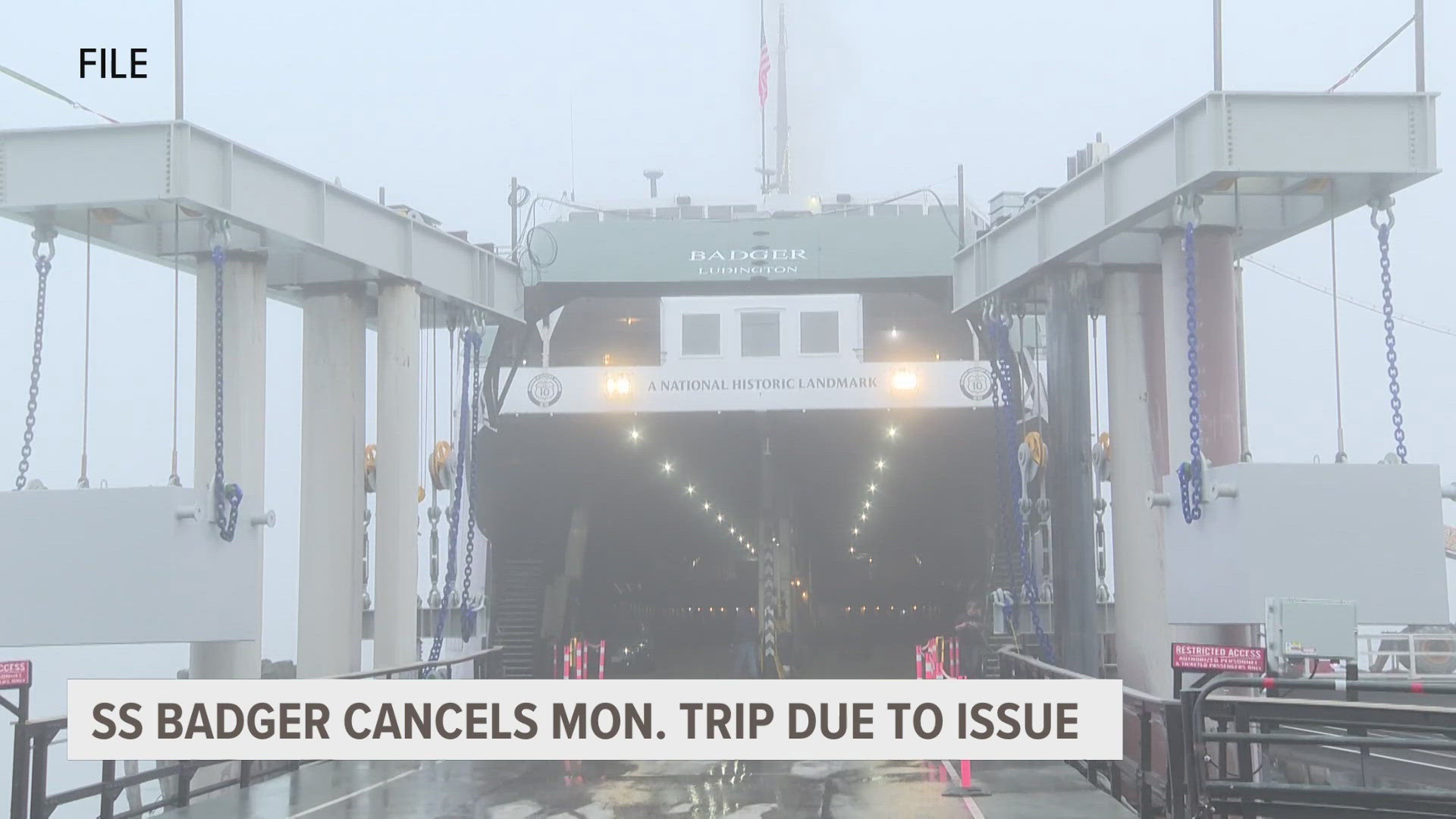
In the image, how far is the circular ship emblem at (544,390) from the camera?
2508cm

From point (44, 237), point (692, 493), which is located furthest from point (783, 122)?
point (44, 237)

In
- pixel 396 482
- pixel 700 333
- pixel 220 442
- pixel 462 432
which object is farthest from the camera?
pixel 700 333

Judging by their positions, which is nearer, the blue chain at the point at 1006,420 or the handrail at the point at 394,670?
the handrail at the point at 394,670

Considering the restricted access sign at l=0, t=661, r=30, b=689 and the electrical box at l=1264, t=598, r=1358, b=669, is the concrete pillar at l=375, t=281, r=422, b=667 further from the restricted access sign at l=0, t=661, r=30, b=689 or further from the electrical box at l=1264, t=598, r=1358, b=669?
the electrical box at l=1264, t=598, r=1358, b=669

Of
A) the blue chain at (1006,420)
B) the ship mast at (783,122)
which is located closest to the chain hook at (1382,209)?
the blue chain at (1006,420)

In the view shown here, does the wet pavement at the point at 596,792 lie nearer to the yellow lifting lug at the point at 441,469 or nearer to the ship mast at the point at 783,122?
the yellow lifting lug at the point at 441,469

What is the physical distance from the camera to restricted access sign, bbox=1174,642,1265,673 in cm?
1109

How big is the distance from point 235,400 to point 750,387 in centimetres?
1071

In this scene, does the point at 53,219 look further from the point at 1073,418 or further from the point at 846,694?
the point at 1073,418

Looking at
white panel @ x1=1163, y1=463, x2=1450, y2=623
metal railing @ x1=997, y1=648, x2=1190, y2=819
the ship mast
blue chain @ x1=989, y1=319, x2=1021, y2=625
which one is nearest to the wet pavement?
metal railing @ x1=997, y1=648, x2=1190, y2=819

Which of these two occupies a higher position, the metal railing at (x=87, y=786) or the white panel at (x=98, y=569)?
the white panel at (x=98, y=569)

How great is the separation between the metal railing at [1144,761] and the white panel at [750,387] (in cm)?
656
